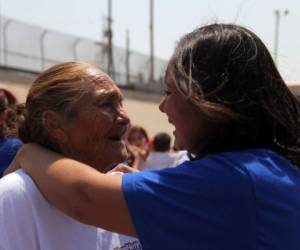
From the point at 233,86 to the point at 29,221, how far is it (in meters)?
0.81

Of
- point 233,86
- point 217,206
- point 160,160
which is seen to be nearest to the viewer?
point 217,206

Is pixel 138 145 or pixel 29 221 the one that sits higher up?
pixel 29 221

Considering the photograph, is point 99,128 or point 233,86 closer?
point 233,86

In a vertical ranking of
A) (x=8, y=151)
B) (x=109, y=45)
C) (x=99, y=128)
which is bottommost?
(x=109, y=45)

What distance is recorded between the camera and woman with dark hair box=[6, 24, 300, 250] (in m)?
1.53

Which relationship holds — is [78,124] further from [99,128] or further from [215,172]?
[215,172]

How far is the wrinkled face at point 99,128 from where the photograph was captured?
220 cm

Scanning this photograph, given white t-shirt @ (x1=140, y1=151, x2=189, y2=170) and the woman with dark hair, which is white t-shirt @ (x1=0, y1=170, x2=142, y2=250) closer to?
the woman with dark hair

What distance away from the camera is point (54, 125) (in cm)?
219

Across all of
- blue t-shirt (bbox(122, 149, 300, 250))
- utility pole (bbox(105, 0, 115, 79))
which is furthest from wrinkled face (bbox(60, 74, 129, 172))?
utility pole (bbox(105, 0, 115, 79))

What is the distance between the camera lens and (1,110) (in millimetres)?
3957

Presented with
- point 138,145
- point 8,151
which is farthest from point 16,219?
point 138,145

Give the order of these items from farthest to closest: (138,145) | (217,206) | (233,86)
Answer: (138,145) < (233,86) < (217,206)

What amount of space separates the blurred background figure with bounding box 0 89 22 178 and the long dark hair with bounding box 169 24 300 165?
1.98m
